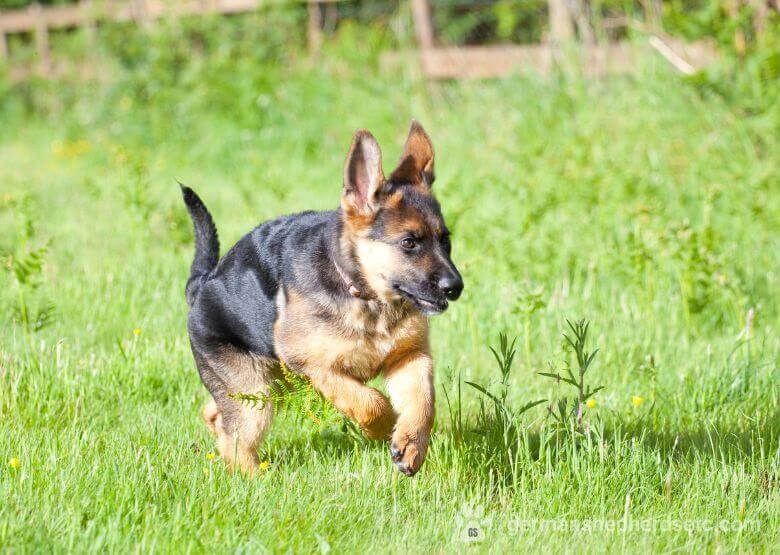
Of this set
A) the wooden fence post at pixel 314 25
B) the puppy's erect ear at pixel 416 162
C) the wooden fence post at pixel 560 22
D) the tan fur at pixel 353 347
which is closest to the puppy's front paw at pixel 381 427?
the tan fur at pixel 353 347

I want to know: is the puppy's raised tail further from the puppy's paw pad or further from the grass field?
the puppy's paw pad

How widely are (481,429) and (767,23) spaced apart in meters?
4.73

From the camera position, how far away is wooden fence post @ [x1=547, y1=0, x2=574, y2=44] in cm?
901

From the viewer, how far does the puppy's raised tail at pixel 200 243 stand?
4.12m

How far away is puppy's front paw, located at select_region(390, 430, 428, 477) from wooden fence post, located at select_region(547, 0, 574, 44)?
21.7ft

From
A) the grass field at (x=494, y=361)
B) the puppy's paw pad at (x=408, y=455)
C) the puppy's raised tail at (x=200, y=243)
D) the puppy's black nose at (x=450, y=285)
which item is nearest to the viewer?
the grass field at (x=494, y=361)

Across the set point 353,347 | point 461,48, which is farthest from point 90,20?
point 353,347

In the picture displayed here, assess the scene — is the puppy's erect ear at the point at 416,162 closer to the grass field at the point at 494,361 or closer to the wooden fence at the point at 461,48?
the grass field at the point at 494,361

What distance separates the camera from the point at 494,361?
470 cm

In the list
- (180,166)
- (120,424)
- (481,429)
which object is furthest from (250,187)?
(481,429)

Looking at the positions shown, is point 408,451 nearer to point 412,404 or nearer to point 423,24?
point 412,404

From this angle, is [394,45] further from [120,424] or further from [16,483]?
[16,483]

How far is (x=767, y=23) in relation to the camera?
6.76m

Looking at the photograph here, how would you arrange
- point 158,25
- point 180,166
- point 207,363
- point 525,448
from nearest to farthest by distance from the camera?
Answer: point 525,448 < point 207,363 < point 180,166 < point 158,25
